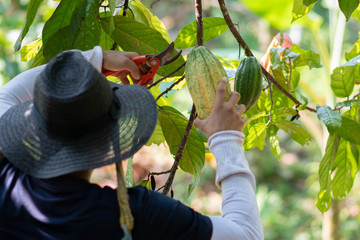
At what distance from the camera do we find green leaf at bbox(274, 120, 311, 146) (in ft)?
5.30

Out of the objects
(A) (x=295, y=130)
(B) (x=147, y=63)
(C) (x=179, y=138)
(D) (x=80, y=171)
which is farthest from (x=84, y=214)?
(A) (x=295, y=130)

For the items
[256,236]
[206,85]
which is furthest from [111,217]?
[206,85]

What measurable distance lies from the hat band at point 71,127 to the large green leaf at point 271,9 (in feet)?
1.84

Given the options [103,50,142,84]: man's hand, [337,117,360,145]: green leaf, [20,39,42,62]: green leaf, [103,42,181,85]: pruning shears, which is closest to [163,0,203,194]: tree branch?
[103,42,181,85]: pruning shears

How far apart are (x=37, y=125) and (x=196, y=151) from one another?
691 millimetres

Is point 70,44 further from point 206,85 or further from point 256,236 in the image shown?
point 256,236

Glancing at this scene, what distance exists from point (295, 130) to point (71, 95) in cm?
100

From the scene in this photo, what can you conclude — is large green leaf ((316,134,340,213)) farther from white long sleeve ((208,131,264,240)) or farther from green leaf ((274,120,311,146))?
white long sleeve ((208,131,264,240))

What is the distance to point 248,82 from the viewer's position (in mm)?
1355

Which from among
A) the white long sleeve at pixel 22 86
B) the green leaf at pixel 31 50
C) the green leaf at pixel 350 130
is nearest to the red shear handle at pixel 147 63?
the white long sleeve at pixel 22 86

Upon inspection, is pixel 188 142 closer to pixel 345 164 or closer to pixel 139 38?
pixel 139 38

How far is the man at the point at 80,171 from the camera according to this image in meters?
0.90

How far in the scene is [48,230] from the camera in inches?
35.9

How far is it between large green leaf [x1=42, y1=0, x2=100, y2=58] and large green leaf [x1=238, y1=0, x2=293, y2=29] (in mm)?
484
